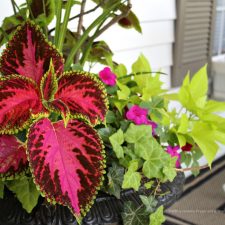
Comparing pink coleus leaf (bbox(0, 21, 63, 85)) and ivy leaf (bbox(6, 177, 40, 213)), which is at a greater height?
pink coleus leaf (bbox(0, 21, 63, 85))

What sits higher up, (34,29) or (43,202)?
(34,29)

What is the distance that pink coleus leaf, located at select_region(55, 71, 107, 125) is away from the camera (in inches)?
18.4

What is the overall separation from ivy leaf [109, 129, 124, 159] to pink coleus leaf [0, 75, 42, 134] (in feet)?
0.38

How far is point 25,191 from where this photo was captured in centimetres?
50

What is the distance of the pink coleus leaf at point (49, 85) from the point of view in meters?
0.47

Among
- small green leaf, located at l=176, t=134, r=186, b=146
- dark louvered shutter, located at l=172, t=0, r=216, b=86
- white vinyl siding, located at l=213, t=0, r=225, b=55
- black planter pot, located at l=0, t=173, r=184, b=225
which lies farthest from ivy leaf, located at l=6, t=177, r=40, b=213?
white vinyl siding, located at l=213, t=0, r=225, b=55

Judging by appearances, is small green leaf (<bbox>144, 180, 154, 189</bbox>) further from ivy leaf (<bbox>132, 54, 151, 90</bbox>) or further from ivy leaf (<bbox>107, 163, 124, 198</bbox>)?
ivy leaf (<bbox>132, 54, 151, 90</bbox>)

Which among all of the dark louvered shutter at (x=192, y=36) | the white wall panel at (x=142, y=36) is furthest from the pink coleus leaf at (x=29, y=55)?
the dark louvered shutter at (x=192, y=36)

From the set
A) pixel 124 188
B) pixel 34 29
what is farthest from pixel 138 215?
pixel 34 29

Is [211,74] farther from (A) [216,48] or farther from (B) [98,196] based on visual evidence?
(B) [98,196]

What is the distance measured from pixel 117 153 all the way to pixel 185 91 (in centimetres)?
20

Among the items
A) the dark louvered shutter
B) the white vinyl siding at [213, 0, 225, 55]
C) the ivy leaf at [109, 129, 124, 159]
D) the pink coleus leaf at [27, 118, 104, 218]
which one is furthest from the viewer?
the white vinyl siding at [213, 0, 225, 55]

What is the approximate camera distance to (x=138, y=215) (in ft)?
1.74

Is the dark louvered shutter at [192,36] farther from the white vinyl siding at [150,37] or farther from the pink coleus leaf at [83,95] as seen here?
the pink coleus leaf at [83,95]
